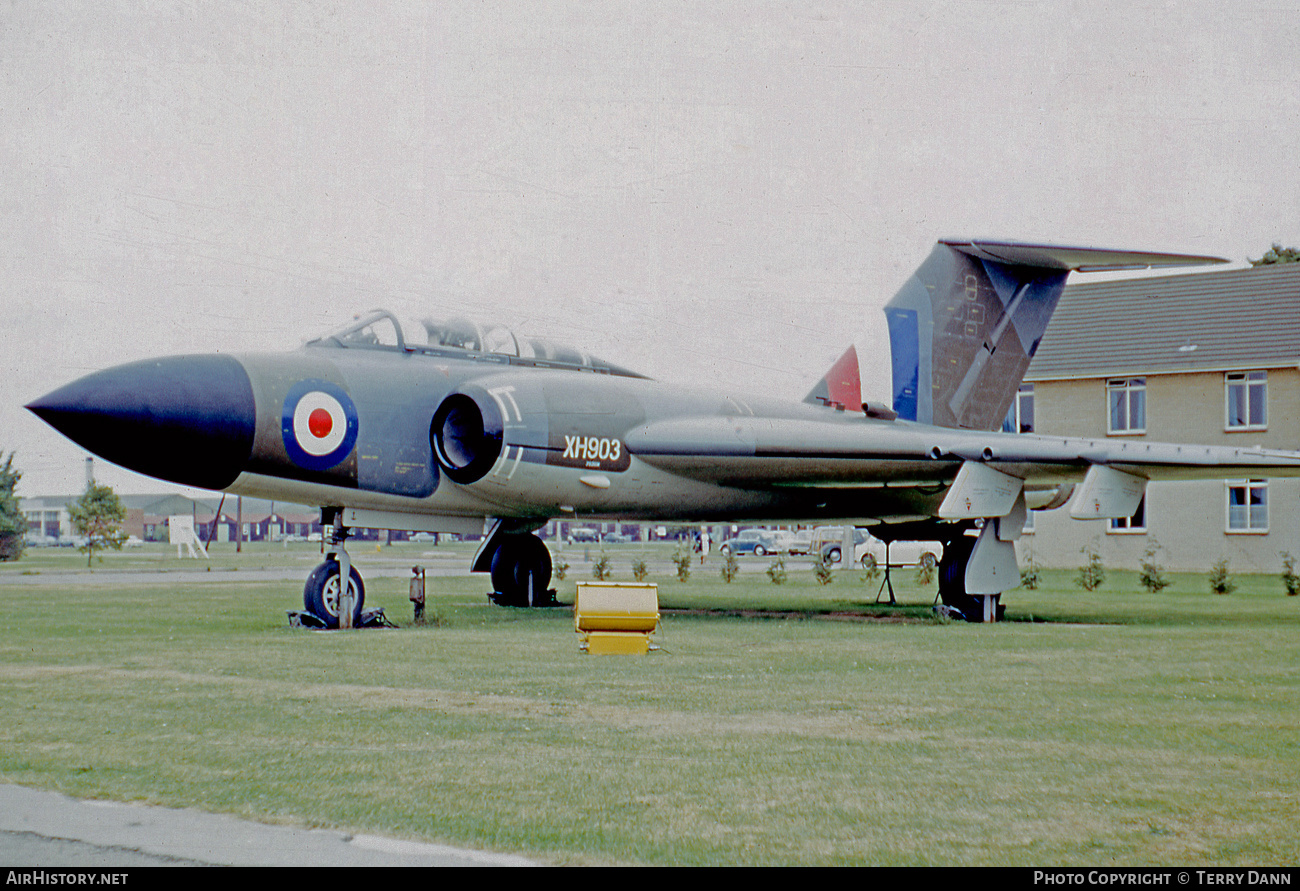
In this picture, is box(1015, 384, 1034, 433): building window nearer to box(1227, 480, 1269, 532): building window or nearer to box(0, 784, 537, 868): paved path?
box(1227, 480, 1269, 532): building window

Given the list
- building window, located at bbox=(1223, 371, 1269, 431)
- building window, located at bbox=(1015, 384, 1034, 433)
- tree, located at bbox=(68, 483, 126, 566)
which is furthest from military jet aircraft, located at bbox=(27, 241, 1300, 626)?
tree, located at bbox=(68, 483, 126, 566)

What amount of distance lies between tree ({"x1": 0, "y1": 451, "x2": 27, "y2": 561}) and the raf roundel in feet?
108

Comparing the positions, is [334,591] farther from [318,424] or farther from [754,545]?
[754,545]

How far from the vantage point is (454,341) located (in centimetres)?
1539

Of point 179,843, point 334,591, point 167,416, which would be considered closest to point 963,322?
point 334,591

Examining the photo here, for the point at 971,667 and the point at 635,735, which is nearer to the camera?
the point at 635,735

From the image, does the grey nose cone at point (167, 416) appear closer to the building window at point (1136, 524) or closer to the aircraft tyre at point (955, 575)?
the aircraft tyre at point (955, 575)

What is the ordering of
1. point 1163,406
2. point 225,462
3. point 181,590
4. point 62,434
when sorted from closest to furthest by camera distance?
point 62,434, point 225,462, point 181,590, point 1163,406

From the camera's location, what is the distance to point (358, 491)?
13945mm

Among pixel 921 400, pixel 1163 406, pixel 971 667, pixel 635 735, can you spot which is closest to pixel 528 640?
pixel 971 667

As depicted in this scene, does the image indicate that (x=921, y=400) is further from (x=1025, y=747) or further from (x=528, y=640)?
(x=1025, y=747)

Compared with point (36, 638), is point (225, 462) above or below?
above

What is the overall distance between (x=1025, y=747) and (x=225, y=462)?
353 inches

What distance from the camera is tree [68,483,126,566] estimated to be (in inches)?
1686
